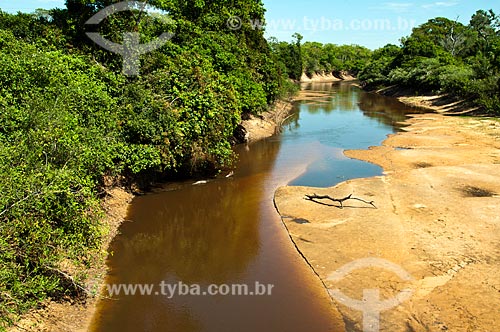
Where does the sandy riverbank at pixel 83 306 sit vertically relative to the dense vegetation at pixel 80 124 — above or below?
below

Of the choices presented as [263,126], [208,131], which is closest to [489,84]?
[263,126]

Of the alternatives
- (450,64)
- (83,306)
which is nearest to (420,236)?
(83,306)

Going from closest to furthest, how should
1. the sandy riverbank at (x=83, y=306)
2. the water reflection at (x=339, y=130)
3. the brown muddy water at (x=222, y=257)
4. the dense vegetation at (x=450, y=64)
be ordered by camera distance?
the sandy riverbank at (x=83, y=306) → the brown muddy water at (x=222, y=257) → the water reflection at (x=339, y=130) → the dense vegetation at (x=450, y=64)

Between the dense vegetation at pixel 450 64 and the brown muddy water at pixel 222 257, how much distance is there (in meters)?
27.4

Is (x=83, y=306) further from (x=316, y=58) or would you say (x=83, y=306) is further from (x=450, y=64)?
(x=316, y=58)

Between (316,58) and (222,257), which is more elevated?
(316,58)

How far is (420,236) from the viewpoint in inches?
588

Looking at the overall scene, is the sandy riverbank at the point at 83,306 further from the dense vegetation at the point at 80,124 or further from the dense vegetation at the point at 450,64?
the dense vegetation at the point at 450,64

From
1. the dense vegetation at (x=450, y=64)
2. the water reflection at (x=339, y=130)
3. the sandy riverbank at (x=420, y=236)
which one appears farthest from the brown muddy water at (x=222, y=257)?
the dense vegetation at (x=450, y=64)

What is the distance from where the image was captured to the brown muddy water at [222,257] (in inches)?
436

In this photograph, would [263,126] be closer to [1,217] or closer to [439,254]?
[439,254]

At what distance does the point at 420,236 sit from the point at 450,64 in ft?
184

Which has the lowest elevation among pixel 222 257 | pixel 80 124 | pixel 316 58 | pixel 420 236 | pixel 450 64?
pixel 222 257

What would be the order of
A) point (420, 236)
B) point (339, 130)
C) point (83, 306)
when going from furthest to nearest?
point (339, 130) → point (420, 236) → point (83, 306)
